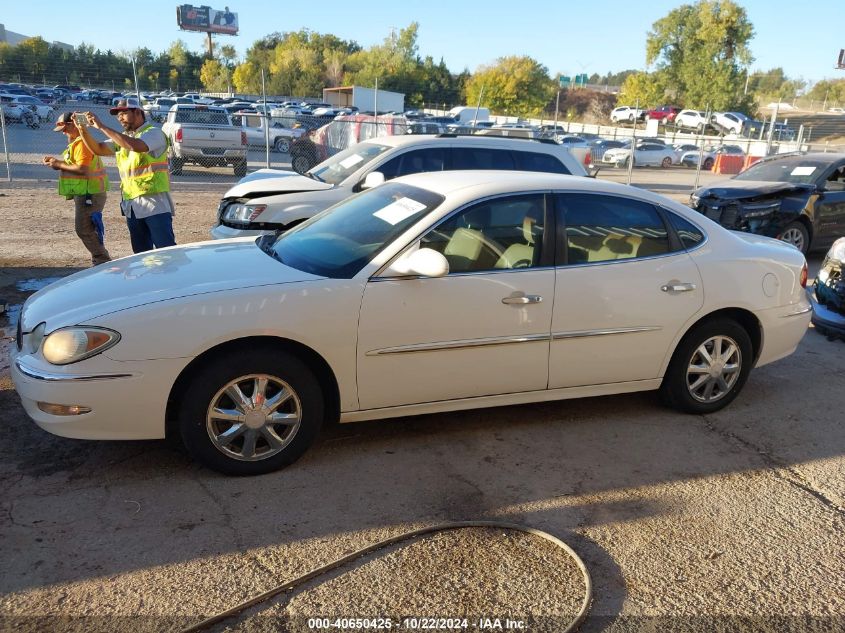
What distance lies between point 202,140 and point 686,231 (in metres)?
15.1

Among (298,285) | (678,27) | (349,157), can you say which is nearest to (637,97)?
(678,27)

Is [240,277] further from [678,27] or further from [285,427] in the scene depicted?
[678,27]

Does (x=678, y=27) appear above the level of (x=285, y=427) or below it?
above

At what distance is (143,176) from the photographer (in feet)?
20.6

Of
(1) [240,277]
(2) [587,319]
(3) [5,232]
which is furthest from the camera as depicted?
(3) [5,232]

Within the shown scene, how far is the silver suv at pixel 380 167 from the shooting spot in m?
7.41

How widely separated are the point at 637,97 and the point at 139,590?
233 ft

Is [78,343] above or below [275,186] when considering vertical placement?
below

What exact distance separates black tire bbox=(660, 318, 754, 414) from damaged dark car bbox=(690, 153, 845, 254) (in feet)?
19.5

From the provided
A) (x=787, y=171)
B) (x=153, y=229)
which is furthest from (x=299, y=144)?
(x=153, y=229)

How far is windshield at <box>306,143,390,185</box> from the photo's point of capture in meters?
8.04

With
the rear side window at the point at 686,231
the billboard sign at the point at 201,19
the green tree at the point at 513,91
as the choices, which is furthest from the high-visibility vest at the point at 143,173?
the billboard sign at the point at 201,19

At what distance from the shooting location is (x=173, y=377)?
338 cm

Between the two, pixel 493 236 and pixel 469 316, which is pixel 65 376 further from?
pixel 493 236
